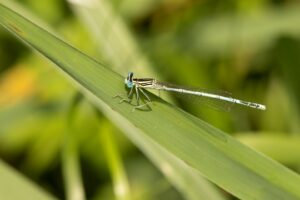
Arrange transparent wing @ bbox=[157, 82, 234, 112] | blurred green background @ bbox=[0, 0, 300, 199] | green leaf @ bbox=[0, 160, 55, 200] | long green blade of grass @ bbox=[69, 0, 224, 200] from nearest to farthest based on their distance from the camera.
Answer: green leaf @ bbox=[0, 160, 55, 200] < transparent wing @ bbox=[157, 82, 234, 112] < long green blade of grass @ bbox=[69, 0, 224, 200] < blurred green background @ bbox=[0, 0, 300, 199]

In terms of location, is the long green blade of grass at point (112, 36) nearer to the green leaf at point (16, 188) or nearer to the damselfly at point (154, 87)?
the damselfly at point (154, 87)

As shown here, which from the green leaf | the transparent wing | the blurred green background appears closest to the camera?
the green leaf

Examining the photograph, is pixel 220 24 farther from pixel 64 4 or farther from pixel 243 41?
pixel 64 4

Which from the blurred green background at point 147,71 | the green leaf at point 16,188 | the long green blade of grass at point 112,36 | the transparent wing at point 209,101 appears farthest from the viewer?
the blurred green background at point 147,71

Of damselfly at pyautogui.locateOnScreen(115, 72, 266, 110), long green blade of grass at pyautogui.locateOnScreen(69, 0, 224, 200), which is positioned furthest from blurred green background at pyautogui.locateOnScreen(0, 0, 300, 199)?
damselfly at pyautogui.locateOnScreen(115, 72, 266, 110)

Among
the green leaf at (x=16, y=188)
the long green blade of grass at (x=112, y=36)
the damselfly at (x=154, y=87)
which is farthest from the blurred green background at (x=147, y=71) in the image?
the green leaf at (x=16, y=188)

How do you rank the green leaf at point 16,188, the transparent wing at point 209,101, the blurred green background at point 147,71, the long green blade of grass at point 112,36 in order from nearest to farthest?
the green leaf at point 16,188 → the transparent wing at point 209,101 → the long green blade of grass at point 112,36 → the blurred green background at point 147,71

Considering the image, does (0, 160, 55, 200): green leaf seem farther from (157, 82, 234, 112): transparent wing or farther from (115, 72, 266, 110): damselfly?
(157, 82, 234, 112): transparent wing
